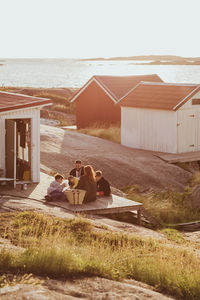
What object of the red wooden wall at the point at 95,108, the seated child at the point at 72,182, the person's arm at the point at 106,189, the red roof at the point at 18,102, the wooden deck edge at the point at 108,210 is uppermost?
the red roof at the point at 18,102

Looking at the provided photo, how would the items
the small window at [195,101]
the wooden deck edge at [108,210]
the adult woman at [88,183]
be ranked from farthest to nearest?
the small window at [195,101] → the adult woman at [88,183] → the wooden deck edge at [108,210]

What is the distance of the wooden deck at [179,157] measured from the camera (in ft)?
86.1

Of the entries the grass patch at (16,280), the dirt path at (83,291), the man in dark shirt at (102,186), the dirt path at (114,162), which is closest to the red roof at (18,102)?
the man in dark shirt at (102,186)

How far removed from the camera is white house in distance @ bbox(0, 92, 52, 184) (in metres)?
17.6

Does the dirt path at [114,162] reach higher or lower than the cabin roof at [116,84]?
lower

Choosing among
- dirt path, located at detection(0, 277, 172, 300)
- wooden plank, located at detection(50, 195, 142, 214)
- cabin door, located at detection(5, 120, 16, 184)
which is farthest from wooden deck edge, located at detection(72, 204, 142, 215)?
dirt path, located at detection(0, 277, 172, 300)

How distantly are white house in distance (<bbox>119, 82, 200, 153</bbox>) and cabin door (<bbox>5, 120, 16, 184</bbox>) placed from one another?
37.3ft

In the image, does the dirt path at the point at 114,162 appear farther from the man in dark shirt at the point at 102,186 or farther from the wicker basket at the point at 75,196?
the wicker basket at the point at 75,196

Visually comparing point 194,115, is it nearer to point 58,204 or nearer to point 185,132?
point 185,132

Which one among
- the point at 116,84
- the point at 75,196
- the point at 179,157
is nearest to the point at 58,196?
the point at 75,196

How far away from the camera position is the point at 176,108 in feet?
89.3

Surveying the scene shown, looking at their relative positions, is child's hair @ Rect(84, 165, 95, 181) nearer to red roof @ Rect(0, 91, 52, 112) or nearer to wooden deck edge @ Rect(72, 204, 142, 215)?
wooden deck edge @ Rect(72, 204, 142, 215)

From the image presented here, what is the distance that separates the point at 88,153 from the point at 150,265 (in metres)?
17.4

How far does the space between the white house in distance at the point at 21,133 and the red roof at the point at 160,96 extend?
10559 millimetres
